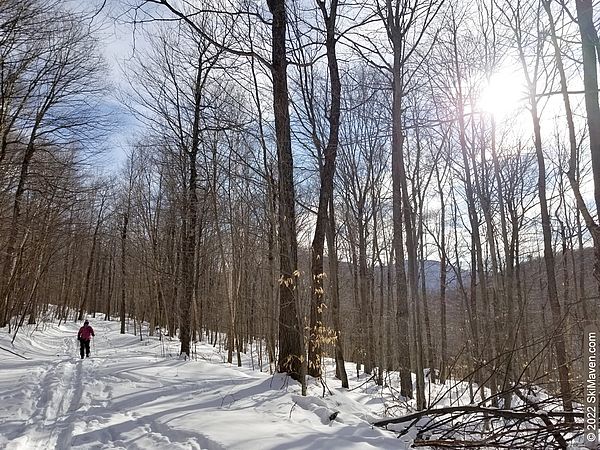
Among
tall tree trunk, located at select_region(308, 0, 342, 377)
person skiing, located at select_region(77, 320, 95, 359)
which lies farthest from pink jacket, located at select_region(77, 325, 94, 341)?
tall tree trunk, located at select_region(308, 0, 342, 377)

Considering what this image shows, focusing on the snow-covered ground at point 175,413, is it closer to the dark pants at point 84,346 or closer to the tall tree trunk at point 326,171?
the tall tree trunk at point 326,171

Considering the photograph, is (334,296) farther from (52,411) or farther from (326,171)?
(52,411)

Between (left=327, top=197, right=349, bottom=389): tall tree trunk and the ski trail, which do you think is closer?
the ski trail

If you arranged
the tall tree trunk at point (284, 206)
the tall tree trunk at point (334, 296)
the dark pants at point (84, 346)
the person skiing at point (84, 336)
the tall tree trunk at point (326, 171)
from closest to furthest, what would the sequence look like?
the tall tree trunk at point (284, 206), the tall tree trunk at point (326, 171), the tall tree trunk at point (334, 296), the person skiing at point (84, 336), the dark pants at point (84, 346)

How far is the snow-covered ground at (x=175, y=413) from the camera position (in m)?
4.56

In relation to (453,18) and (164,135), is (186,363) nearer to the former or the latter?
(164,135)

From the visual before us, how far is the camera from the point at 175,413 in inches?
232

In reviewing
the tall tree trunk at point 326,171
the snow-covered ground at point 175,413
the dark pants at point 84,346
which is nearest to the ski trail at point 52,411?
the snow-covered ground at point 175,413

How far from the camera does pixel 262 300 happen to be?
20.0 m

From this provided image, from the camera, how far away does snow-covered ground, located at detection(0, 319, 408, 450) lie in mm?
4559

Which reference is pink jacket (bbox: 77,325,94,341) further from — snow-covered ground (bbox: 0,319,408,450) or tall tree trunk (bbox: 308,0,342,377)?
tall tree trunk (bbox: 308,0,342,377)

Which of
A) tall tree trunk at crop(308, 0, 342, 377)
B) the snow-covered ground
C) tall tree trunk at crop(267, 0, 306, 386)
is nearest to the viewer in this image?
the snow-covered ground

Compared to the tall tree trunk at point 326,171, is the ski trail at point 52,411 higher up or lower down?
lower down

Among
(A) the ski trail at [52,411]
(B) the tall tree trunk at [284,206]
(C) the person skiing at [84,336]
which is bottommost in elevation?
(A) the ski trail at [52,411]
